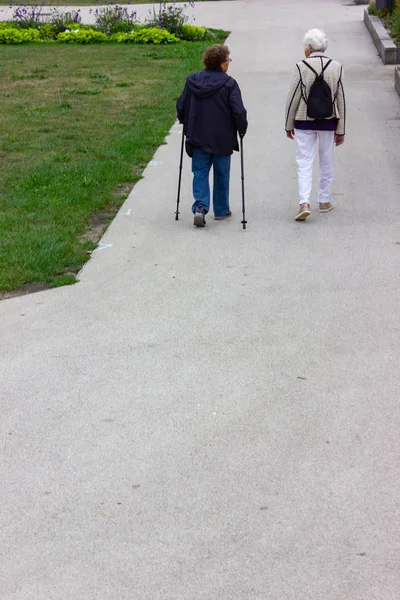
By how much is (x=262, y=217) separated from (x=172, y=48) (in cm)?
1298

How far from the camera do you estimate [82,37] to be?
23469 millimetres

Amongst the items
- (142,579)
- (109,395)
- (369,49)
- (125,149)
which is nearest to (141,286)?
(109,395)

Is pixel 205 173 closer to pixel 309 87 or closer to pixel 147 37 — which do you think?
pixel 309 87

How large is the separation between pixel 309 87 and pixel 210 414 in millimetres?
4423

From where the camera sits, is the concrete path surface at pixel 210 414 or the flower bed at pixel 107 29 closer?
the concrete path surface at pixel 210 414

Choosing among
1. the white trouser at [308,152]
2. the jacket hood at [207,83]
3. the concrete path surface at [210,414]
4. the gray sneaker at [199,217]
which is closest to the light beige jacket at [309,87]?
the white trouser at [308,152]

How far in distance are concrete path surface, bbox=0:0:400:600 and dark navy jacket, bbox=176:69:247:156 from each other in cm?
82

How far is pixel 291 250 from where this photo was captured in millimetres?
8555

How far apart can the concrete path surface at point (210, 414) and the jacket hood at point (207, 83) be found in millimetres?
1256

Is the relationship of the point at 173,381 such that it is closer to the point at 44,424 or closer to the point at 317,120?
the point at 44,424

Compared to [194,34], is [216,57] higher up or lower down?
higher up

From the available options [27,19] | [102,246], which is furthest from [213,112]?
[27,19]

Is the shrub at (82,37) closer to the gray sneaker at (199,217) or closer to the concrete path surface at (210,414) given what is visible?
A: the concrete path surface at (210,414)

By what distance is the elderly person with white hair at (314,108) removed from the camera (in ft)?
29.4
